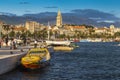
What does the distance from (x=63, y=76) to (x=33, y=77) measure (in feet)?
10.5

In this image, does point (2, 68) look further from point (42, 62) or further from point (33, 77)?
point (42, 62)

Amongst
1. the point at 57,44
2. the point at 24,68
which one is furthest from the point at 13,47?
the point at 57,44

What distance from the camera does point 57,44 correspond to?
390ft

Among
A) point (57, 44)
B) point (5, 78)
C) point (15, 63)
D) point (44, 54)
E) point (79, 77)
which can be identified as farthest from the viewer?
point (57, 44)

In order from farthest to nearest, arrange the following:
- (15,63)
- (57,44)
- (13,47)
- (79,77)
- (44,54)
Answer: (57,44)
(13,47)
(44,54)
(15,63)
(79,77)

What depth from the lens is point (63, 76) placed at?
1515 inches

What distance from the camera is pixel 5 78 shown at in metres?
34.8

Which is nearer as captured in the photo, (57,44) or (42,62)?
(42,62)

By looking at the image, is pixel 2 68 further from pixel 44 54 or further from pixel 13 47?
pixel 13 47

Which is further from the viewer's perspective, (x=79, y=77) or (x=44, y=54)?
(x=44, y=54)

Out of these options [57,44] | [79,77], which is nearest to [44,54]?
[79,77]

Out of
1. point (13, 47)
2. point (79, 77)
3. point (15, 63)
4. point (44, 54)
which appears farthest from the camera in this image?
point (13, 47)

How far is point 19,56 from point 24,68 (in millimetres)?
2020

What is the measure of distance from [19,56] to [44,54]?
4.27 m
